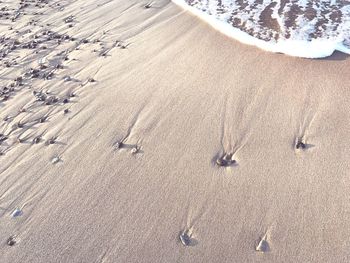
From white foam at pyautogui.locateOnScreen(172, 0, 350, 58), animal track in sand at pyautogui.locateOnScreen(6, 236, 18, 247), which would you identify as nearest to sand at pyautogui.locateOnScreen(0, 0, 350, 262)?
animal track in sand at pyautogui.locateOnScreen(6, 236, 18, 247)

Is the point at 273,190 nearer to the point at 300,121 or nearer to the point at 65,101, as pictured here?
the point at 300,121

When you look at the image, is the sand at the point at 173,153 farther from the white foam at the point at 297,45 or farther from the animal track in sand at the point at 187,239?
the white foam at the point at 297,45

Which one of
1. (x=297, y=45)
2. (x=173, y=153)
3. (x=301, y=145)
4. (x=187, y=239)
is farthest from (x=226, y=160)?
(x=297, y=45)

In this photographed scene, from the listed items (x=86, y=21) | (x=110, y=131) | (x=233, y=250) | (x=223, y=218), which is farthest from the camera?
(x=86, y=21)

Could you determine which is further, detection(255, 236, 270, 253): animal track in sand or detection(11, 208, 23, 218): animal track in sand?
detection(11, 208, 23, 218): animal track in sand

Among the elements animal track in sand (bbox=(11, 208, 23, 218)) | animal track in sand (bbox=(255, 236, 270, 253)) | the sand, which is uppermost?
the sand

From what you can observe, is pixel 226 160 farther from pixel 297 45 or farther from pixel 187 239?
pixel 297 45

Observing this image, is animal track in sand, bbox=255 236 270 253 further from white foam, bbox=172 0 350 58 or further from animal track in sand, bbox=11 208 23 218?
white foam, bbox=172 0 350 58

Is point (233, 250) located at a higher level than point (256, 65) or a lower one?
lower

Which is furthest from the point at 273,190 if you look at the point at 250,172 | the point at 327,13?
the point at 327,13
